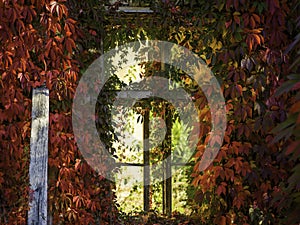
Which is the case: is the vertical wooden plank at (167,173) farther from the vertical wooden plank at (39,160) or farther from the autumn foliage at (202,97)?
the vertical wooden plank at (39,160)

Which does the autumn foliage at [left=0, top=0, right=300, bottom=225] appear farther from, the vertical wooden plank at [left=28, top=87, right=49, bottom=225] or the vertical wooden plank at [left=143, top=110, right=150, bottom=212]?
the vertical wooden plank at [left=143, top=110, right=150, bottom=212]

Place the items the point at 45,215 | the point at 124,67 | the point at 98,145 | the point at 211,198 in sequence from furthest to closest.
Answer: the point at 124,67
the point at 98,145
the point at 211,198
the point at 45,215

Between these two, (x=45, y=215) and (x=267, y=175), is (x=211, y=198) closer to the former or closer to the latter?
(x=267, y=175)

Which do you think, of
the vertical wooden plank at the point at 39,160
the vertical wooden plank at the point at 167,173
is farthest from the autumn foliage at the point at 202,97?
the vertical wooden plank at the point at 167,173

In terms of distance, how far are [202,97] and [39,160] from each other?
1146 mm

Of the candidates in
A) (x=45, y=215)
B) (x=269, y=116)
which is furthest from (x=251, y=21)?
(x=45, y=215)

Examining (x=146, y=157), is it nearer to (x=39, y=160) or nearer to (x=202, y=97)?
(x=202, y=97)

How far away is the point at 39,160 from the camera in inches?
136

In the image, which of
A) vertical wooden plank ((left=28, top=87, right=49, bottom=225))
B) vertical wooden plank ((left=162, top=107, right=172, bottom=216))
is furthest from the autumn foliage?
vertical wooden plank ((left=162, top=107, right=172, bottom=216))

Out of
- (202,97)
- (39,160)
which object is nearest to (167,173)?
(202,97)

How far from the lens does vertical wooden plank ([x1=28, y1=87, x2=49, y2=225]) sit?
344 cm

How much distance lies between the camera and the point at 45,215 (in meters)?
3.45

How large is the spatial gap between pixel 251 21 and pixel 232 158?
34.9 inches

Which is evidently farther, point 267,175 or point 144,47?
point 144,47
